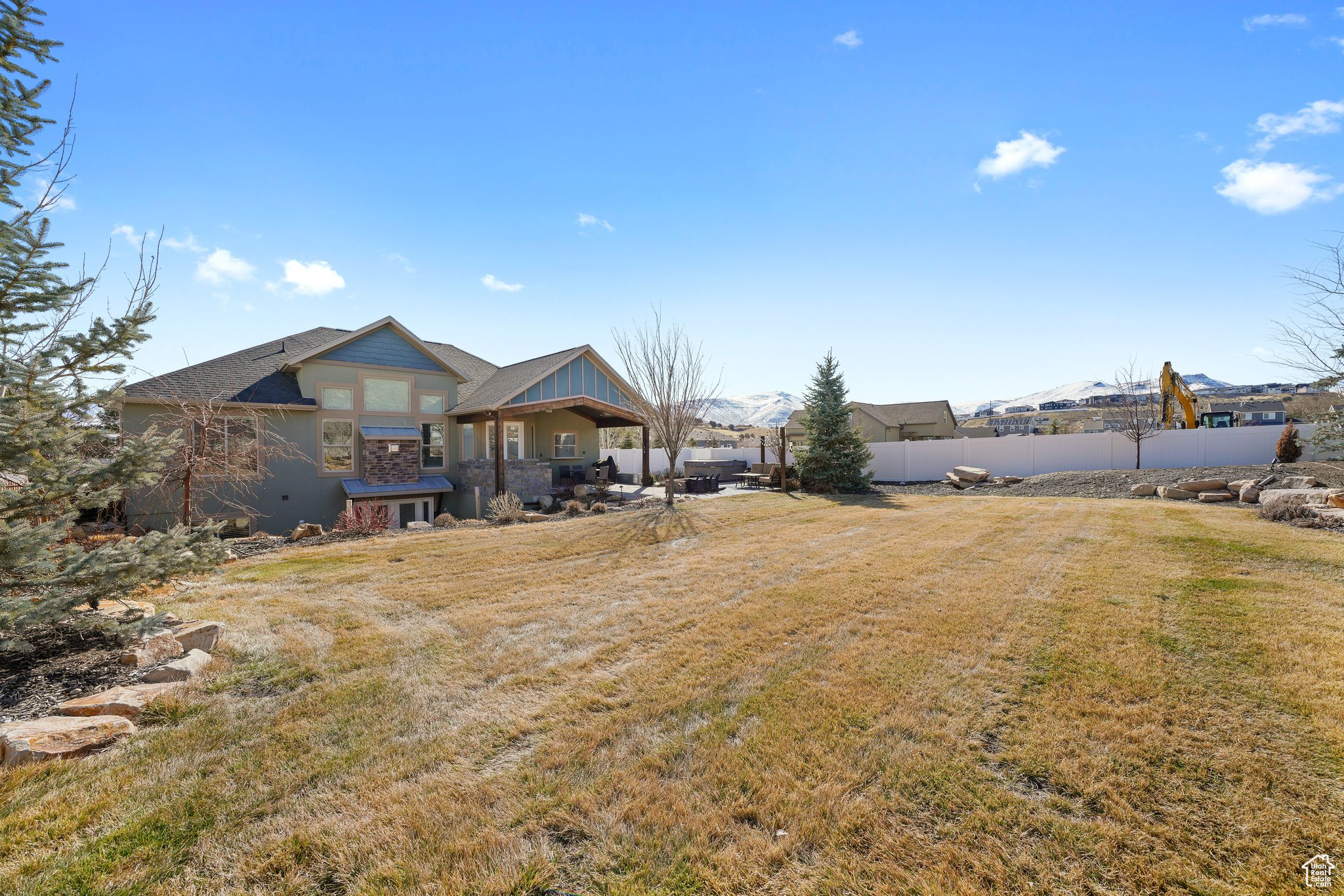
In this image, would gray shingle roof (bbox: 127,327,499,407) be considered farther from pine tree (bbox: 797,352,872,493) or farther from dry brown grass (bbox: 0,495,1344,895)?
pine tree (bbox: 797,352,872,493)

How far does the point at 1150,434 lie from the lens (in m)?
18.6

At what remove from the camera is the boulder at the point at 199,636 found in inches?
182

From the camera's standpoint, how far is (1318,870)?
2.12 meters

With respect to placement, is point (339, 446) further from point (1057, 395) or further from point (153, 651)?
point (1057, 395)

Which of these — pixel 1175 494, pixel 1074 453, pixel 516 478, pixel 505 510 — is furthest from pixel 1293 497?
pixel 516 478

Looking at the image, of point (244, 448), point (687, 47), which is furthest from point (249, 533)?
point (687, 47)

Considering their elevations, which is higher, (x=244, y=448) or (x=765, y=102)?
(x=765, y=102)

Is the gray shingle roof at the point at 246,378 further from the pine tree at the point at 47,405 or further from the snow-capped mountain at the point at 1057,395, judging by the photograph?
the snow-capped mountain at the point at 1057,395

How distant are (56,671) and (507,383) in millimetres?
14108

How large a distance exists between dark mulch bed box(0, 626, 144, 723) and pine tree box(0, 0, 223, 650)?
0.30 meters

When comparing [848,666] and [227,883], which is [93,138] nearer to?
[227,883]

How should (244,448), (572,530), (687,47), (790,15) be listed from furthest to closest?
1. (244,448)
2. (572,530)
3. (687,47)
4. (790,15)

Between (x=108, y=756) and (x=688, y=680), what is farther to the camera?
(x=688, y=680)

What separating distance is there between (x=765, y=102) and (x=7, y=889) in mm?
12901
